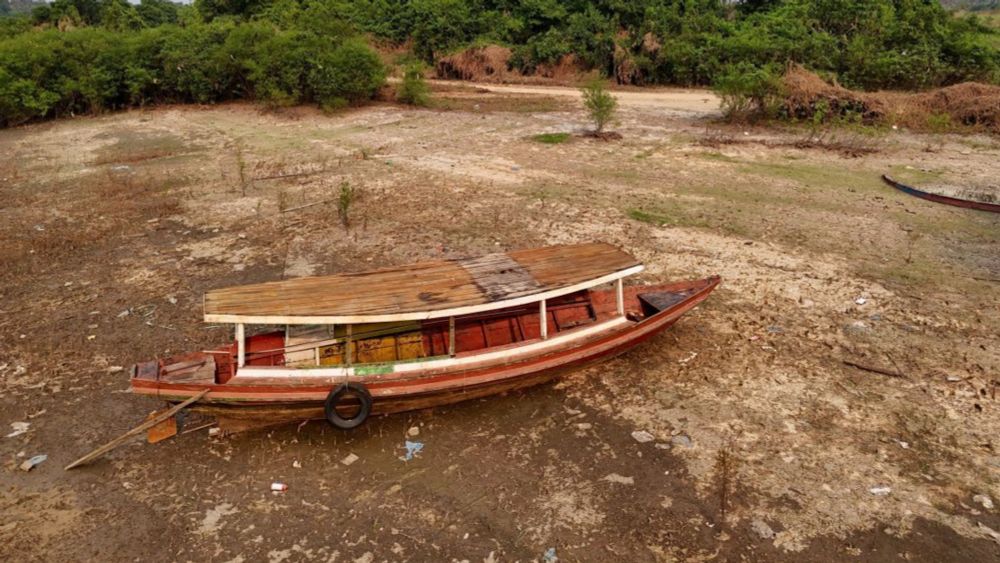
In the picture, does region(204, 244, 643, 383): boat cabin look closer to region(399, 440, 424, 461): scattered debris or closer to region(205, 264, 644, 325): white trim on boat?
region(205, 264, 644, 325): white trim on boat

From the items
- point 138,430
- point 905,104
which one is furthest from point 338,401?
point 905,104

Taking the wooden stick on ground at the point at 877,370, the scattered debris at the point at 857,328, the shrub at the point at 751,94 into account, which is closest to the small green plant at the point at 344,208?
the scattered debris at the point at 857,328

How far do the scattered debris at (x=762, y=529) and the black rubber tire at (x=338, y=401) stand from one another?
12.3ft

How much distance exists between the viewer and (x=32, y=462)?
632 cm

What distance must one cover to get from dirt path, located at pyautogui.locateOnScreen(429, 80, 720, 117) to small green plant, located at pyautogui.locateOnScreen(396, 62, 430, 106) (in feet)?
11.8

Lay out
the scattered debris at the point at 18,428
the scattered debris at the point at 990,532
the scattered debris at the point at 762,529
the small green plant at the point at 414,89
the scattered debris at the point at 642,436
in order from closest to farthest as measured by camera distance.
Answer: the scattered debris at the point at 990,532 < the scattered debris at the point at 762,529 < the scattered debris at the point at 642,436 < the scattered debris at the point at 18,428 < the small green plant at the point at 414,89

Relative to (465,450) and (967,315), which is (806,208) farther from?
(465,450)

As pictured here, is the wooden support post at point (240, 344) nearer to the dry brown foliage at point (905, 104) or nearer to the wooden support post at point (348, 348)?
the wooden support post at point (348, 348)

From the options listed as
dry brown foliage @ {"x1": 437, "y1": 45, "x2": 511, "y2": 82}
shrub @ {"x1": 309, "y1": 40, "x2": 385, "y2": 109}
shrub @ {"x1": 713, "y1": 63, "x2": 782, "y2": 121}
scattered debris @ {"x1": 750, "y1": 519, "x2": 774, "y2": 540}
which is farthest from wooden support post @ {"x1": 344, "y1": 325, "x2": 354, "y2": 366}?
dry brown foliage @ {"x1": 437, "y1": 45, "x2": 511, "y2": 82}

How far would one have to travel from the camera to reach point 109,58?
900 inches

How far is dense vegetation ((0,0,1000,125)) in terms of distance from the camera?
21.4m

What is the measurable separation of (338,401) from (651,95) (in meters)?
20.7

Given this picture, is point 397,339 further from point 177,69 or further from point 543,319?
point 177,69

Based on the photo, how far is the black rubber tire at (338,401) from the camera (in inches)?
251
